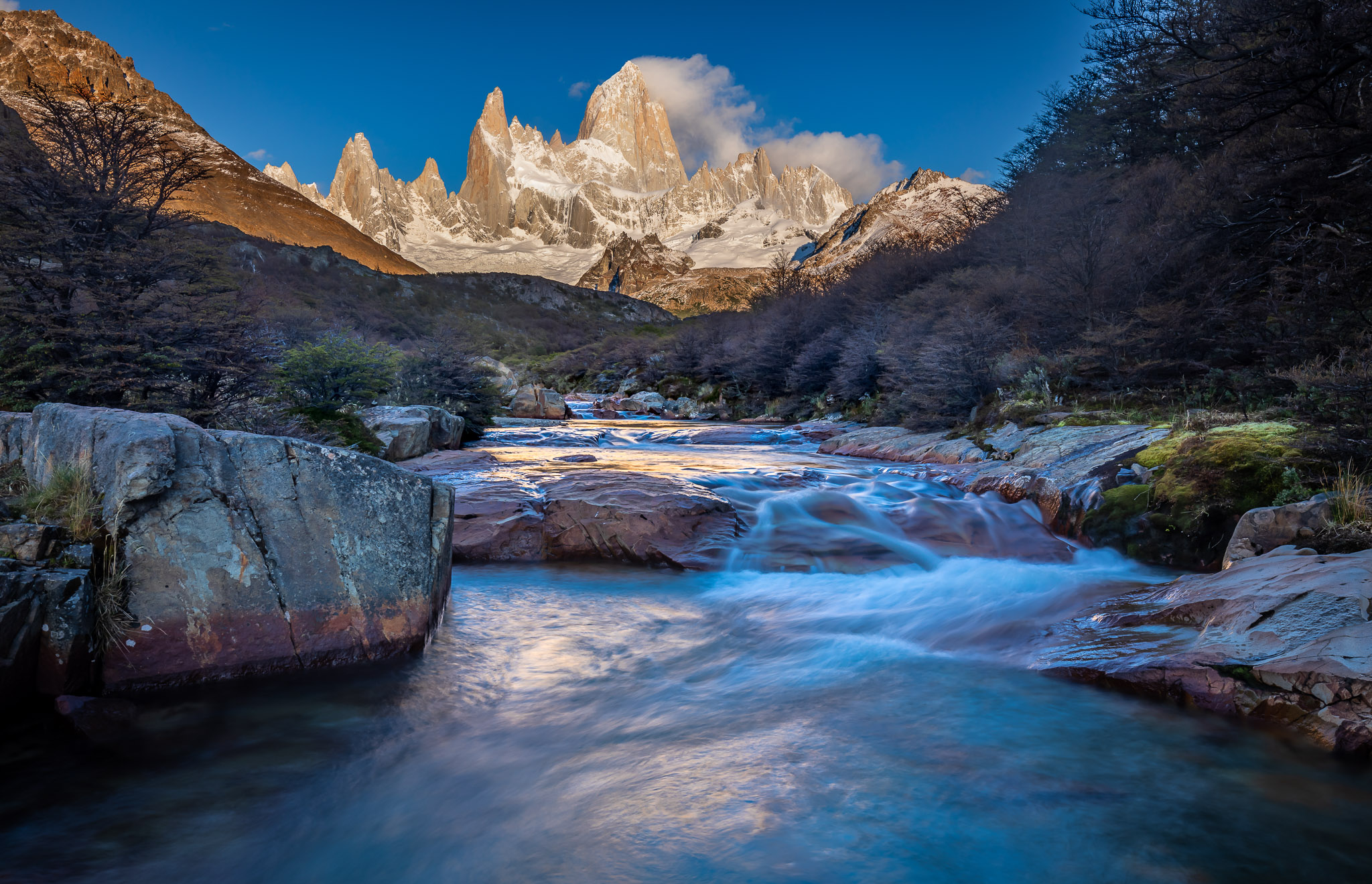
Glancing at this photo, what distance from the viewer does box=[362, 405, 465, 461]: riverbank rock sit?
11094 millimetres

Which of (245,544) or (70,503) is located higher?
(70,503)

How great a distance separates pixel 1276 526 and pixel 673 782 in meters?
4.84

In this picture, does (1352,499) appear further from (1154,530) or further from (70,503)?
(70,503)

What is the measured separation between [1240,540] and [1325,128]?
768 centimetres

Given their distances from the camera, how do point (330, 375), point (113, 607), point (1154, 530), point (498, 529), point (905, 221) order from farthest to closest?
1. point (905, 221)
2. point (330, 375)
3. point (498, 529)
4. point (1154, 530)
5. point (113, 607)

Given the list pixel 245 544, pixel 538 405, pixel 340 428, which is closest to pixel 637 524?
pixel 245 544

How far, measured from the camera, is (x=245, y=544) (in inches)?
154

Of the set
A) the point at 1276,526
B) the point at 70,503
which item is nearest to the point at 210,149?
the point at 70,503

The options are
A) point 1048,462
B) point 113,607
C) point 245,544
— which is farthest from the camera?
point 1048,462

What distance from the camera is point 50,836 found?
107 inches

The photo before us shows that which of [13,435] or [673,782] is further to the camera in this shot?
[13,435]

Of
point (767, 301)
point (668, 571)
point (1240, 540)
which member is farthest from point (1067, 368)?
point (767, 301)

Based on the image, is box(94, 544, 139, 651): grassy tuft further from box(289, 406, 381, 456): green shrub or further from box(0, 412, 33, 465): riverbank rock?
box(289, 406, 381, 456): green shrub

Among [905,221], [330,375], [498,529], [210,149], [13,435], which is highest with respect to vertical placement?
[210,149]
